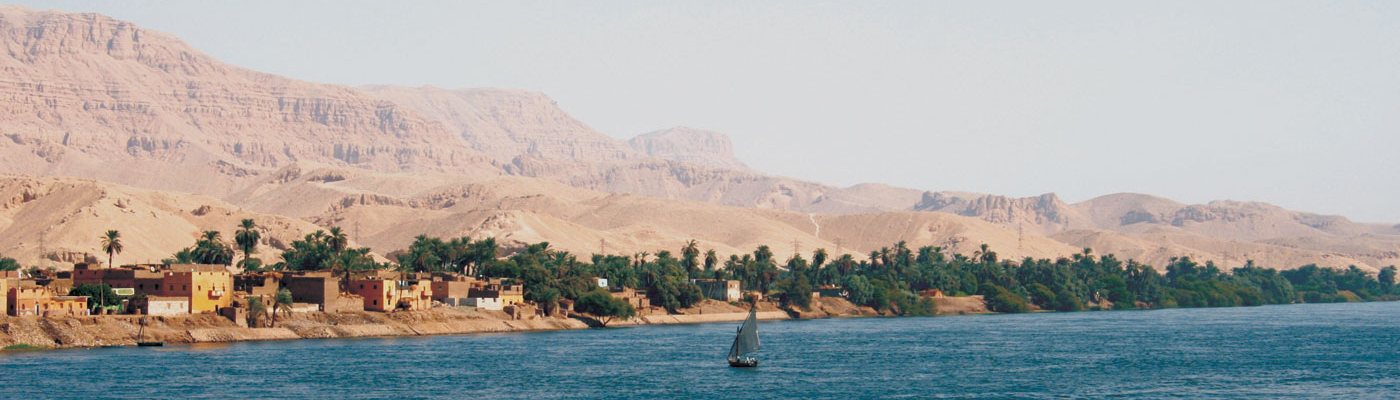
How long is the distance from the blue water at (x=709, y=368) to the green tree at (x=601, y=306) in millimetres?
18758

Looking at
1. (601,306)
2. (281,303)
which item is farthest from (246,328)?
(601,306)

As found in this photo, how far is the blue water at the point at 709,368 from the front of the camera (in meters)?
108

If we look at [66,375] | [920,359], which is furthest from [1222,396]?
[66,375]

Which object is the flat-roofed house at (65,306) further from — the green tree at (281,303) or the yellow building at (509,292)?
the yellow building at (509,292)

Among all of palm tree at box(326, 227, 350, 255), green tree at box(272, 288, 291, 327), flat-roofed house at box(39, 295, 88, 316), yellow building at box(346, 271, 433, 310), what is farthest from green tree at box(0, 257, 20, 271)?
flat-roofed house at box(39, 295, 88, 316)

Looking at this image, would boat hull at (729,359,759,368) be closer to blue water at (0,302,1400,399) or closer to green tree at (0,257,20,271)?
blue water at (0,302,1400,399)

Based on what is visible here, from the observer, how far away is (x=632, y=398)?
10538 centimetres

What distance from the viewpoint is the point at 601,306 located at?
623 feet

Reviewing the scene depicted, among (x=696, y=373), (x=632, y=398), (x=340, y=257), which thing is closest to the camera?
(x=632, y=398)

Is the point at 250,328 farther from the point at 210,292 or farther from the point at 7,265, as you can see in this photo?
the point at 7,265

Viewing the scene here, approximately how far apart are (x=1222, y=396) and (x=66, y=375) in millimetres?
71273

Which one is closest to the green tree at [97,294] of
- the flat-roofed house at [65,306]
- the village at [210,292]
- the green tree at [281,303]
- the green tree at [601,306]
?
the village at [210,292]

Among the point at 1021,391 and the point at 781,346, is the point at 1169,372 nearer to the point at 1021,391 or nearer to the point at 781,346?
the point at 1021,391

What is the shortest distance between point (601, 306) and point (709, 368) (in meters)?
63.4
